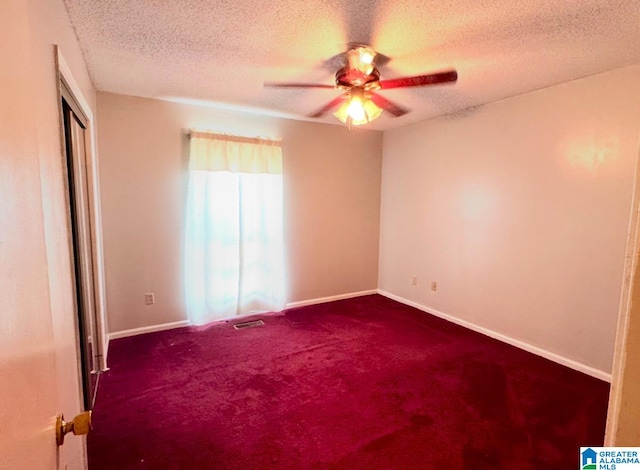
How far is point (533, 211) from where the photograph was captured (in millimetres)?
2959

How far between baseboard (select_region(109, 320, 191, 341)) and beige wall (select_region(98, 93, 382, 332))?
0.04 m

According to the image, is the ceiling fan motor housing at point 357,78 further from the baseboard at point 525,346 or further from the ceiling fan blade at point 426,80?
the baseboard at point 525,346

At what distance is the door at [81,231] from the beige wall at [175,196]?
0.69m

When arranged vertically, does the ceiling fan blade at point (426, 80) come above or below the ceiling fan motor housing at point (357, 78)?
below

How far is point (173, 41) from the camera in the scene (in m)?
2.11

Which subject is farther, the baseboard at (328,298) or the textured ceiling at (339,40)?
the baseboard at (328,298)

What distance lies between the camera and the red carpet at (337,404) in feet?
5.89

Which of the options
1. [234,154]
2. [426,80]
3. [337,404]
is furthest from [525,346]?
[234,154]

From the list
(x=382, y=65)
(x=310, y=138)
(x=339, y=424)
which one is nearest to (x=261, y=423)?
(x=339, y=424)

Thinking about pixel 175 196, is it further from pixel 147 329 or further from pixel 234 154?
pixel 147 329

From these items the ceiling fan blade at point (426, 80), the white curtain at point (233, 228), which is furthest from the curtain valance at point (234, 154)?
the ceiling fan blade at point (426, 80)

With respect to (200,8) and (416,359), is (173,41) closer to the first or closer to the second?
(200,8)

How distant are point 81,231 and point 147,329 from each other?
1.66 metres

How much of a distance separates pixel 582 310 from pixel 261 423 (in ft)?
8.55
